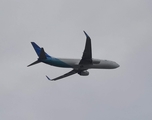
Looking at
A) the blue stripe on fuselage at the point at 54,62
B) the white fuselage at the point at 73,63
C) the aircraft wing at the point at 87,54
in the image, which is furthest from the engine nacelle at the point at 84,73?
the blue stripe on fuselage at the point at 54,62

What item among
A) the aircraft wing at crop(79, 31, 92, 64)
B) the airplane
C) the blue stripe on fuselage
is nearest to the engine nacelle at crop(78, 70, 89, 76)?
the airplane

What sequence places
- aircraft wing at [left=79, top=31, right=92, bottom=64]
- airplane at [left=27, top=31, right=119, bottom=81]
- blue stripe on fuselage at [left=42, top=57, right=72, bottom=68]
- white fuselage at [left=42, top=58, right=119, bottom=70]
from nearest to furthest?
aircraft wing at [left=79, top=31, right=92, bottom=64]
airplane at [left=27, top=31, right=119, bottom=81]
blue stripe on fuselage at [left=42, top=57, right=72, bottom=68]
white fuselage at [left=42, top=58, right=119, bottom=70]

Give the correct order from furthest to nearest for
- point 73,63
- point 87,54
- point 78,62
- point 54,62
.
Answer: point 78,62 → point 73,63 → point 54,62 → point 87,54

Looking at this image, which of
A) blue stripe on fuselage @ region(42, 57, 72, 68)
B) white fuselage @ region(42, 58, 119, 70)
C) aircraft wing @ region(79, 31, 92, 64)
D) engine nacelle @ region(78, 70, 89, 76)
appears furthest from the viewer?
engine nacelle @ region(78, 70, 89, 76)

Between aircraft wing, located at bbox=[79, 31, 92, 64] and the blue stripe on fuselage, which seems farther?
the blue stripe on fuselage

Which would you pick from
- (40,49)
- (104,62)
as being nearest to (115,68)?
(104,62)

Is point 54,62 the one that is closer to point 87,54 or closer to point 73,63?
point 73,63

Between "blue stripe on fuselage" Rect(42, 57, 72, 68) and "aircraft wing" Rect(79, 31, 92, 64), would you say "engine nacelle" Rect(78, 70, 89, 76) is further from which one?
"blue stripe on fuselage" Rect(42, 57, 72, 68)

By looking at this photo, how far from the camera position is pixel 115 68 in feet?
318

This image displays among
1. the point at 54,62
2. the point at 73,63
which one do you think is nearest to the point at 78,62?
the point at 73,63

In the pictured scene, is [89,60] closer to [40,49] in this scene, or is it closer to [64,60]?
[64,60]

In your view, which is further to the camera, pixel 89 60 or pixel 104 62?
pixel 104 62

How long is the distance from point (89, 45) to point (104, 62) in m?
13.1

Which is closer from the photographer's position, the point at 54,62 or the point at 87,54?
the point at 87,54
